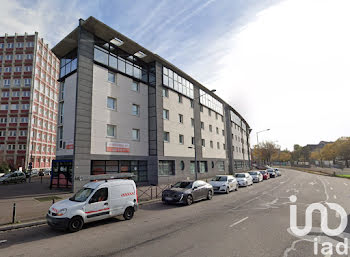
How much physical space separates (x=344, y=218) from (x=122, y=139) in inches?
716

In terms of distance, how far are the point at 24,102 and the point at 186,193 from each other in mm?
56405

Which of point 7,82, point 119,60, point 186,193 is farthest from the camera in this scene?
point 7,82

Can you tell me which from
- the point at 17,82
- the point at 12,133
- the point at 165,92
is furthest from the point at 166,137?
the point at 17,82

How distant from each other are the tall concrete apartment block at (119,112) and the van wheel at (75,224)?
5.67 m

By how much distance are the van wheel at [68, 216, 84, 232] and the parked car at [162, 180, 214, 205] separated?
6030 millimetres

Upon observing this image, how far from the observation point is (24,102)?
51.9 metres

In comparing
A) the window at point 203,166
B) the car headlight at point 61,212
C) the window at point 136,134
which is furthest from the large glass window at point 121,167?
the window at point 203,166

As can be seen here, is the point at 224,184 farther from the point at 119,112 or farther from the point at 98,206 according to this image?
the point at 119,112

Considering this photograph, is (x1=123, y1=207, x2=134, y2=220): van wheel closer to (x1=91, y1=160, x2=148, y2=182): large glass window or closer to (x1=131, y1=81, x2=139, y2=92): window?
(x1=91, y1=160, x2=148, y2=182): large glass window

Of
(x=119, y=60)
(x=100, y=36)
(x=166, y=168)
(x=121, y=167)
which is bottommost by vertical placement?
(x=166, y=168)

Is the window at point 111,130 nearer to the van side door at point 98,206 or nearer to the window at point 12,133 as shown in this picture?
the van side door at point 98,206

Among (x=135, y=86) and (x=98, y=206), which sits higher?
(x=135, y=86)

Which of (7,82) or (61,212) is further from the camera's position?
(7,82)

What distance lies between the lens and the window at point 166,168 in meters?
24.5
